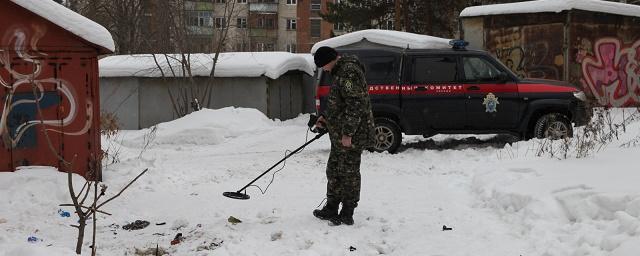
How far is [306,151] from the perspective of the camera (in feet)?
37.0

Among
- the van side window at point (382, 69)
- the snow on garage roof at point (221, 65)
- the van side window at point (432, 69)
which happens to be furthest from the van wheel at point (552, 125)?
the snow on garage roof at point (221, 65)

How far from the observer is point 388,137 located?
35.3ft

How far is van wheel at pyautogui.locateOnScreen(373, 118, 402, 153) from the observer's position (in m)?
10.7

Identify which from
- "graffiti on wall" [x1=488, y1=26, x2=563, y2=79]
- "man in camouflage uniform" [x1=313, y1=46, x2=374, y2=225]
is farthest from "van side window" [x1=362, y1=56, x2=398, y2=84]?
"graffiti on wall" [x1=488, y1=26, x2=563, y2=79]

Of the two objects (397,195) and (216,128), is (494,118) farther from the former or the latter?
(216,128)

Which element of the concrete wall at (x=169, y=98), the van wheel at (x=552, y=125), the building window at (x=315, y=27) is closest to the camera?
the van wheel at (x=552, y=125)

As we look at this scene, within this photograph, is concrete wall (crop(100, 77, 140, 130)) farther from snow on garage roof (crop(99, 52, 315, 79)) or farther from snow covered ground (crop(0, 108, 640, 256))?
snow covered ground (crop(0, 108, 640, 256))

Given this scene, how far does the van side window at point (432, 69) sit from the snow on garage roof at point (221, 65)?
7166 millimetres

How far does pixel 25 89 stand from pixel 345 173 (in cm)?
396

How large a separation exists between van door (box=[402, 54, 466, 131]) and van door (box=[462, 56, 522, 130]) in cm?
17

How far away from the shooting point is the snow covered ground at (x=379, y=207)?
16.8ft

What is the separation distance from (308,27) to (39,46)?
52.8 metres

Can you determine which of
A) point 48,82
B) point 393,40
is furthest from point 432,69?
point 48,82

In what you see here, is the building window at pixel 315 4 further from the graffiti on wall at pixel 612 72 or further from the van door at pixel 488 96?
the van door at pixel 488 96
